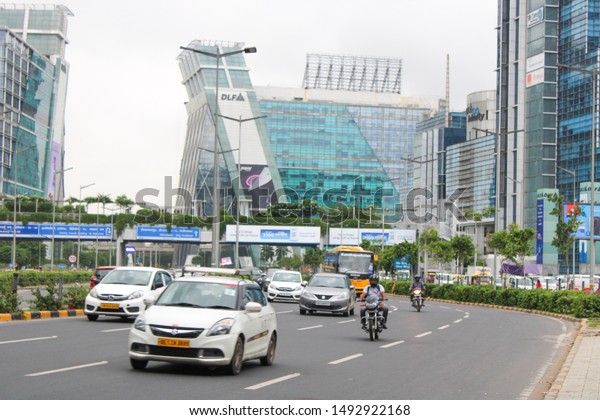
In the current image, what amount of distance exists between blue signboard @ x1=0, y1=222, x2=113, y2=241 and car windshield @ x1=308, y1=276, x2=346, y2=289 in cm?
5748

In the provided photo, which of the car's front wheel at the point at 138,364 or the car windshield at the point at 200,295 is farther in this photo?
the car windshield at the point at 200,295

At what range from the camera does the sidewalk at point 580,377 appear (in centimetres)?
1155

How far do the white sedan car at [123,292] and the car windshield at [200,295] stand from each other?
10.2 metres

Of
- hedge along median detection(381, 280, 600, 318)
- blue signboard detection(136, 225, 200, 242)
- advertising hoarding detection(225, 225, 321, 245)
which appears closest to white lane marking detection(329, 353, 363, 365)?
hedge along median detection(381, 280, 600, 318)

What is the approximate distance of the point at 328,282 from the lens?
1320 inches

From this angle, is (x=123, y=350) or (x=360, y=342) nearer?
(x=123, y=350)

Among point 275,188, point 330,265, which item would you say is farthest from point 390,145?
point 330,265

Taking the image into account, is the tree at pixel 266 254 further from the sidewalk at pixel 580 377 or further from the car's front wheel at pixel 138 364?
the car's front wheel at pixel 138 364

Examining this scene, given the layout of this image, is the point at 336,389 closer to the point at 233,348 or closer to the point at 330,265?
the point at 233,348

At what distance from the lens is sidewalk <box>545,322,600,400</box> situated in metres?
11.5

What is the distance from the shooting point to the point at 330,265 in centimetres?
6297

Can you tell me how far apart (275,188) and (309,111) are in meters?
19.9

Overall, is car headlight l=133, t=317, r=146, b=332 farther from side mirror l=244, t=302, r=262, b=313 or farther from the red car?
the red car

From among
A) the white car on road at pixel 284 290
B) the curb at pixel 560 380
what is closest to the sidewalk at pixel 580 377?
the curb at pixel 560 380
